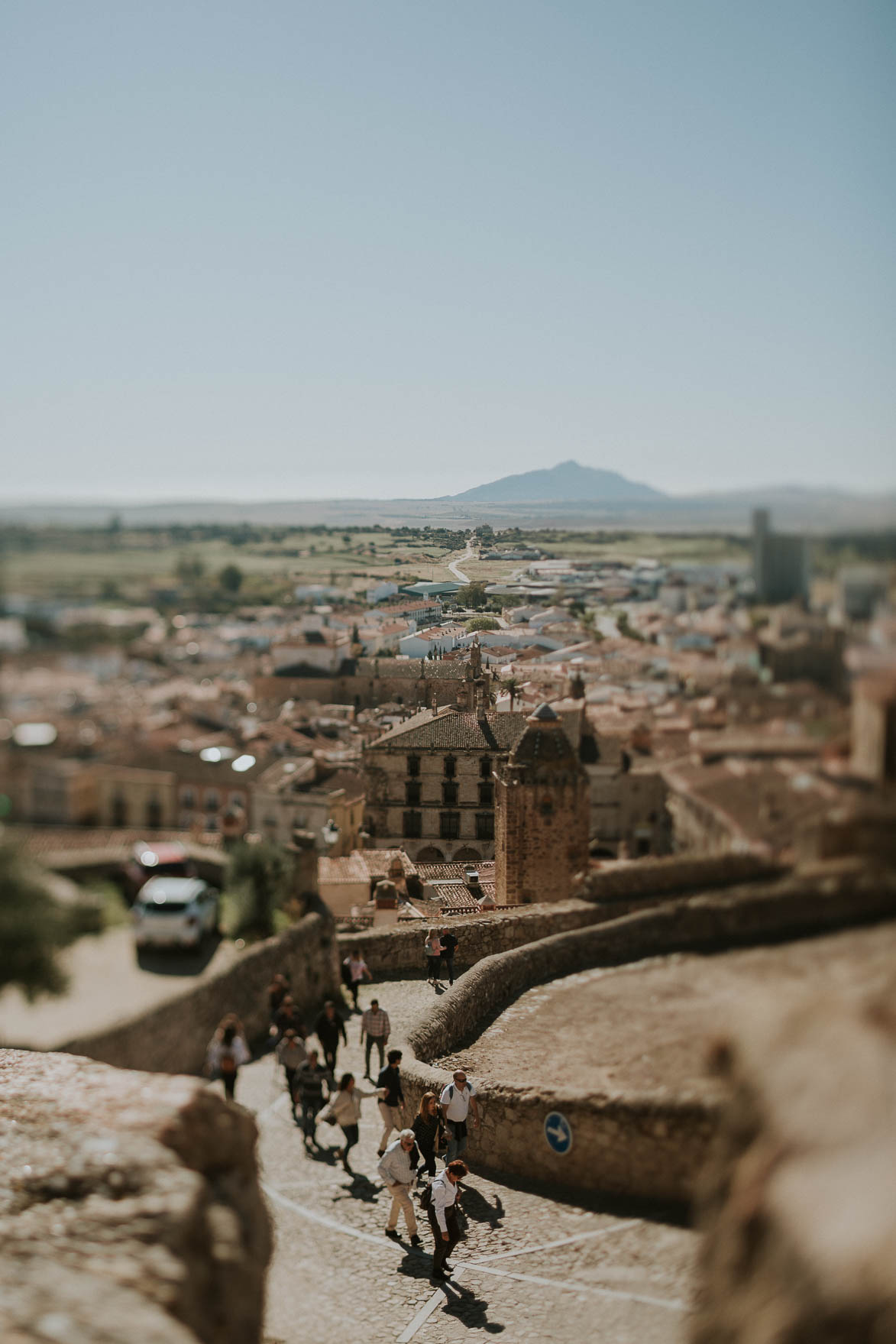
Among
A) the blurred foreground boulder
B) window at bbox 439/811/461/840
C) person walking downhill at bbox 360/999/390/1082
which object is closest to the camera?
the blurred foreground boulder

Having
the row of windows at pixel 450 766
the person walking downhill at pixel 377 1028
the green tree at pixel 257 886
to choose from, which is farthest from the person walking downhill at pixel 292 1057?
the row of windows at pixel 450 766

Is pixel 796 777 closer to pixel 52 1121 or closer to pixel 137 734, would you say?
pixel 52 1121

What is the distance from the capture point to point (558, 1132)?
7.08 metres

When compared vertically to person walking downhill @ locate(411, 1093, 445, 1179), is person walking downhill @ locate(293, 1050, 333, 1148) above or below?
below

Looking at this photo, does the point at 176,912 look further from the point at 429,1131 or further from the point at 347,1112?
the point at 429,1131

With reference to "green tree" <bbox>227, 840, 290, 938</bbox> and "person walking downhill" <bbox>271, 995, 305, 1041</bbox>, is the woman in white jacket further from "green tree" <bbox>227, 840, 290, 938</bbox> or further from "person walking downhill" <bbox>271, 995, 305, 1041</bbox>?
"green tree" <bbox>227, 840, 290, 938</bbox>

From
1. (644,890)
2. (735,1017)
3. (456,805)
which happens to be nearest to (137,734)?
(456,805)

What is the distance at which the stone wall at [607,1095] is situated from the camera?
4.41 m

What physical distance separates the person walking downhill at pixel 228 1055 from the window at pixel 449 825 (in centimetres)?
320

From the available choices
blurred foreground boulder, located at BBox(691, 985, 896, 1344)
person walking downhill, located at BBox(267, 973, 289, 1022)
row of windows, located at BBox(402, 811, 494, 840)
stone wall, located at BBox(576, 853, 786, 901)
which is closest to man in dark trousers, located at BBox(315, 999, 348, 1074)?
row of windows, located at BBox(402, 811, 494, 840)

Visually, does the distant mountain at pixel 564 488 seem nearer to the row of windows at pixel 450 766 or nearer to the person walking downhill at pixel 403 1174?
the row of windows at pixel 450 766

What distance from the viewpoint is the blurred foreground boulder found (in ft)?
6.91

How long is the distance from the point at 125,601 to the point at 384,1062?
4.23 meters

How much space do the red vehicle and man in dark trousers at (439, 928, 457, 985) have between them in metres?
2.67
